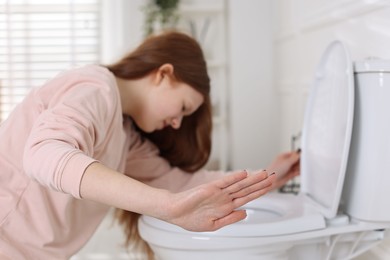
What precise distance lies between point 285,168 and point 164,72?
48 cm

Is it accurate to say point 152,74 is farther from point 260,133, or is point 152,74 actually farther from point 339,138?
point 260,133

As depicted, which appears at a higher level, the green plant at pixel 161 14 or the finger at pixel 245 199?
the green plant at pixel 161 14

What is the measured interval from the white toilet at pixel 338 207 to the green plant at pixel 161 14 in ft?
4.29

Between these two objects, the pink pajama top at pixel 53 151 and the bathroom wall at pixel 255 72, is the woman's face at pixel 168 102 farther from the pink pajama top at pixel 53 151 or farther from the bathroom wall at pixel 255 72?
the bathroom wall at pixel 255 72

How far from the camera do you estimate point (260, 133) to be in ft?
8.78

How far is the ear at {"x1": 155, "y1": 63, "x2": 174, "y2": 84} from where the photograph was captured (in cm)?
144

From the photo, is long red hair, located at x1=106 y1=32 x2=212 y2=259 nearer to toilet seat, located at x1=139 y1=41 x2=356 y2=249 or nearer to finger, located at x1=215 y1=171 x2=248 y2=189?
toilet seat, located at x1=139 y1=41 x2=356 y2=249

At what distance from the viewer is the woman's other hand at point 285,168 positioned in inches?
63.5

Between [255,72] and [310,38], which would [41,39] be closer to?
[255,72]

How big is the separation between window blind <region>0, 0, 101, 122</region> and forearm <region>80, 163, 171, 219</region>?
2.15 m

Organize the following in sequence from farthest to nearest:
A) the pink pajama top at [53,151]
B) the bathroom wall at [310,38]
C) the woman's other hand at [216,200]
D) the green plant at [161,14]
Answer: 1. the green plant at [161,14]
2. the bathroom wall at [310,38]
3. the pink pajama top at [53,151]
4. the woman's other hand at [216,200]

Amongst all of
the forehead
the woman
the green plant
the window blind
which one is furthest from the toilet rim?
the window blind

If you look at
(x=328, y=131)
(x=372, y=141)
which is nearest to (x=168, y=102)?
(x=328, y=131)

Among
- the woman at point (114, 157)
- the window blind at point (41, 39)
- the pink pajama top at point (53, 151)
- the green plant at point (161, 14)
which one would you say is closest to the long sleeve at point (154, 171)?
the woman at point (114, 157)
